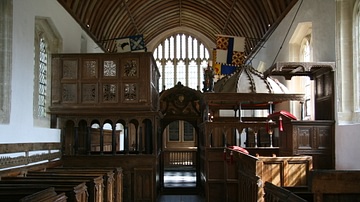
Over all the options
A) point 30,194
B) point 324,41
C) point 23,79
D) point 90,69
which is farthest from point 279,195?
point 90,69

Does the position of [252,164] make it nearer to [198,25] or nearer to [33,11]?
[33,11]

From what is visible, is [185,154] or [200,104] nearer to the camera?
[200,104]

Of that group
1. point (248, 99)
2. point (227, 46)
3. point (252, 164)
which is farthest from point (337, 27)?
point (227, 46)

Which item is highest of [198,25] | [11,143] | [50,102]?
[198,25]

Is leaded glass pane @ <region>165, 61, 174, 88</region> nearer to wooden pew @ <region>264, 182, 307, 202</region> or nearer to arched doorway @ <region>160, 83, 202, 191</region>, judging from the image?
arched doorway @ <region>160, 83, 202, 191</region>

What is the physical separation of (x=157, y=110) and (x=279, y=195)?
8.47 m

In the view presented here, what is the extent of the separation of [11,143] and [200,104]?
7.33 metres

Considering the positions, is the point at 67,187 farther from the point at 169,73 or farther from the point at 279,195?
the point at 169,73

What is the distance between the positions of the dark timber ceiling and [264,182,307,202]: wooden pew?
29.5 ft

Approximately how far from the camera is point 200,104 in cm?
1430

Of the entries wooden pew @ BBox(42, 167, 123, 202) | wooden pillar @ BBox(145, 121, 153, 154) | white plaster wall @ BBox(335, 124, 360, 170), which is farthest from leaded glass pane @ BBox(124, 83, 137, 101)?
white plaster wall @ BBox(335, 124, 360, 170)

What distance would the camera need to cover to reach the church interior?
23.5 feet

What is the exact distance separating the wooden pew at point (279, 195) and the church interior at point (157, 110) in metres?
0.02

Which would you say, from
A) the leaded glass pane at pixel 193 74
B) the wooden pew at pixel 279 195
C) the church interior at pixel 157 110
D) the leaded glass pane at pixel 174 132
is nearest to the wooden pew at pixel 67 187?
the church interior at pixel 157 110
